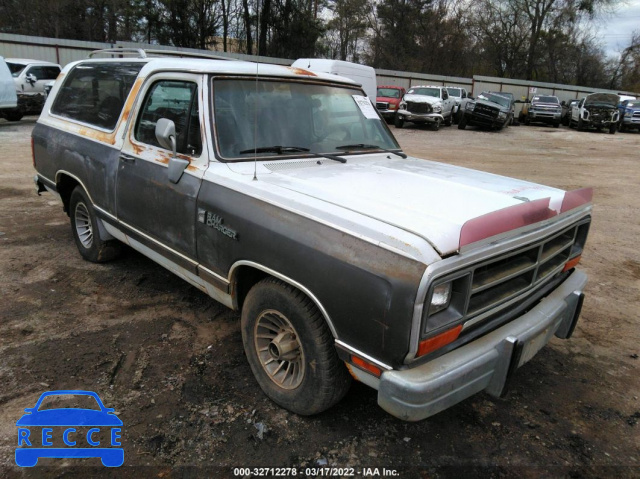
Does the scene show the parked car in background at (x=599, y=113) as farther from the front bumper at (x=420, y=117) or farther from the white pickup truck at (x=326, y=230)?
the white pickup truck at (x=326, y=230)

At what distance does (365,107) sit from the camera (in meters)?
3.98

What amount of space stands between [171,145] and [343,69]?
9.84 metres

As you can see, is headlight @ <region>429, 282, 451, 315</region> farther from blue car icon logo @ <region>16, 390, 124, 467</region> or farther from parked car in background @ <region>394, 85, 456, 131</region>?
parked car in background @ <region>394, 85, 456, 131</region>

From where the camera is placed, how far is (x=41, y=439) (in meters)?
2.50

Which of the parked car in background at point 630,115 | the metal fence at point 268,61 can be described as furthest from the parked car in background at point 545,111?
the metal fence at point 268,61

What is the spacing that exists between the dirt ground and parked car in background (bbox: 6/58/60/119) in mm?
14114

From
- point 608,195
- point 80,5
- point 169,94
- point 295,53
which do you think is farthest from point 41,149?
point 80,5

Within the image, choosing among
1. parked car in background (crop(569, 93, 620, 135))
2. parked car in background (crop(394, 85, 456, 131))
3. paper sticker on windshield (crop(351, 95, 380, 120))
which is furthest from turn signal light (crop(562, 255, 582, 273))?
parked car in background (crop(569, 93, 620, 135))

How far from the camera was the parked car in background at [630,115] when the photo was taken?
953 inches

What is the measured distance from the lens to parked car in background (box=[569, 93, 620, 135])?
23014mm

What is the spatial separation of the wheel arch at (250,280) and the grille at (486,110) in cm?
2113

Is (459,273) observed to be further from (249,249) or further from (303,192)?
(249,249)

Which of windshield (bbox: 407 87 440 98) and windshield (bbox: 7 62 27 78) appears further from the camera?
windshield (bbox: 407 87 440 98)

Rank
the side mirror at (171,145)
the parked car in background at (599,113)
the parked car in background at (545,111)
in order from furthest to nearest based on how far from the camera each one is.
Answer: the parked car in background at (545,111) < the parked car in background at (599,113) < the side mirror at (171,145)
